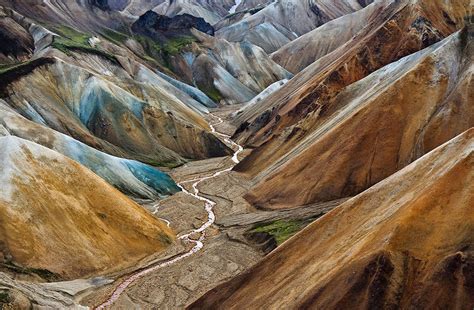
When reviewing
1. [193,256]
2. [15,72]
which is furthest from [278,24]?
[193,256]

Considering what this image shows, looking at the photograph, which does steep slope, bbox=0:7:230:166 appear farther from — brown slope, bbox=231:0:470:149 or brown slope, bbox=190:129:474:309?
brown slope, bbox=190:129:474:309

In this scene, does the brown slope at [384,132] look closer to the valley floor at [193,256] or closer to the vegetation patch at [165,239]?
the valley floor at [193,256]

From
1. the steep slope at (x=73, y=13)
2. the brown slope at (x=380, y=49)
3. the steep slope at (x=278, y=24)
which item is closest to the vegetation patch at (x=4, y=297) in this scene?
the brown slope at (x=380, y=49)

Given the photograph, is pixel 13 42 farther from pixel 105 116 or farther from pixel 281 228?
pixel 281 228

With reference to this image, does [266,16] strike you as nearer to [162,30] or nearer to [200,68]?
[162,30]

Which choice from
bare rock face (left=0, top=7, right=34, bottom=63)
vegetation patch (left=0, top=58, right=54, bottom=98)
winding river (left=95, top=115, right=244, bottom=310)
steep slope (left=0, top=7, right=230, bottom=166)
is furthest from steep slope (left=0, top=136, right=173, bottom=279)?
bare rock face (left=0, top=7, right=34, bottom=63)

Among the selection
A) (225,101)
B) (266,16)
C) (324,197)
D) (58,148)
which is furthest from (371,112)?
(266,16)

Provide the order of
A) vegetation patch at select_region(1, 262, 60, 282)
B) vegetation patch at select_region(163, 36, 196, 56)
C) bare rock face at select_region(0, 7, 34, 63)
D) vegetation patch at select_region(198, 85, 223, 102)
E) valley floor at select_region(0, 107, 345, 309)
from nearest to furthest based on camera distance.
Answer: valley floor at select_region(0, 107, 345, 309), vegetation patch at select_region(1, 262, 60, 282), bare rock face at select_region(0, 7, 34, 63), vegetation patch at select_region(198, 85, 223, 102), vegetation patch at select_region(163, 36, 196, 56)

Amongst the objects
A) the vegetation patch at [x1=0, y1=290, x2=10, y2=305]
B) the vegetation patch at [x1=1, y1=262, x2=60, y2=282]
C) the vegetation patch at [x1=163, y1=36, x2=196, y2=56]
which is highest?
the vegetation patch at [x1=163, y1=36, x2=196, y2=56]
